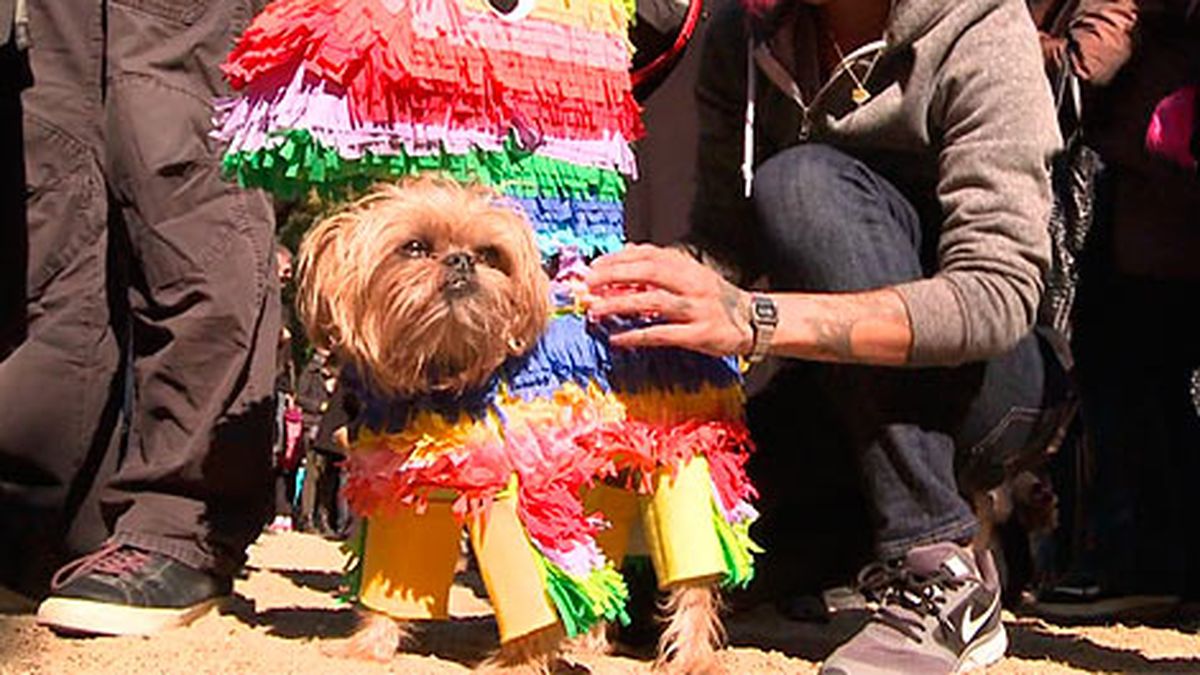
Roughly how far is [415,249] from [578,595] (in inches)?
20.4

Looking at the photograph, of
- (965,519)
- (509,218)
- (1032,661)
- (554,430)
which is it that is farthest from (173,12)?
(1032,661)

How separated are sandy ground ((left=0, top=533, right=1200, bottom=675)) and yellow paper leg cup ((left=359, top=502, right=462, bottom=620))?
9cm

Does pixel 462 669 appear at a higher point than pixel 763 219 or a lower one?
lower

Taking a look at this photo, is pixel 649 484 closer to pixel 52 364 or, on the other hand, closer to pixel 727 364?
pixel 727 364

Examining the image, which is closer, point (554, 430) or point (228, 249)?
point (554, 430)

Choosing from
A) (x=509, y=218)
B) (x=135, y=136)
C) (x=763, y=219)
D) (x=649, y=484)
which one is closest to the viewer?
(x=509, y=218)

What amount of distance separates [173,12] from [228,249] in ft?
1.37

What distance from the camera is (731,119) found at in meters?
2.79

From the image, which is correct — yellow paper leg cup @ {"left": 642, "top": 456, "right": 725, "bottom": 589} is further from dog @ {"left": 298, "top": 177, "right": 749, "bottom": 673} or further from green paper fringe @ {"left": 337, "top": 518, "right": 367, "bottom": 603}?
green paper fringe @ {"left": 337, "top": 518, "right": 367, "bottom": 603}

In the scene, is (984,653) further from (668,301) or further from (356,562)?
(356,562)

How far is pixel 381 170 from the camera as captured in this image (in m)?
2.17

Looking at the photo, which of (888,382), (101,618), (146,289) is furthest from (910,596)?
(146,289)

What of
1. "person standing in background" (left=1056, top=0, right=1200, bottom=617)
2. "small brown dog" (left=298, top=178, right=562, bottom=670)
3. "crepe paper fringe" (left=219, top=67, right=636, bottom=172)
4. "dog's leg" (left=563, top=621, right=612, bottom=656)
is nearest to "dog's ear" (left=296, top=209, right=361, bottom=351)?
"small brown dog" (left=298, top=178, right=562, bottom=670)

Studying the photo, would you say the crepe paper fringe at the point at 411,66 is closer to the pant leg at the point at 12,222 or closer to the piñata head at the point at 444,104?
the piñata head at the point at 444,104
